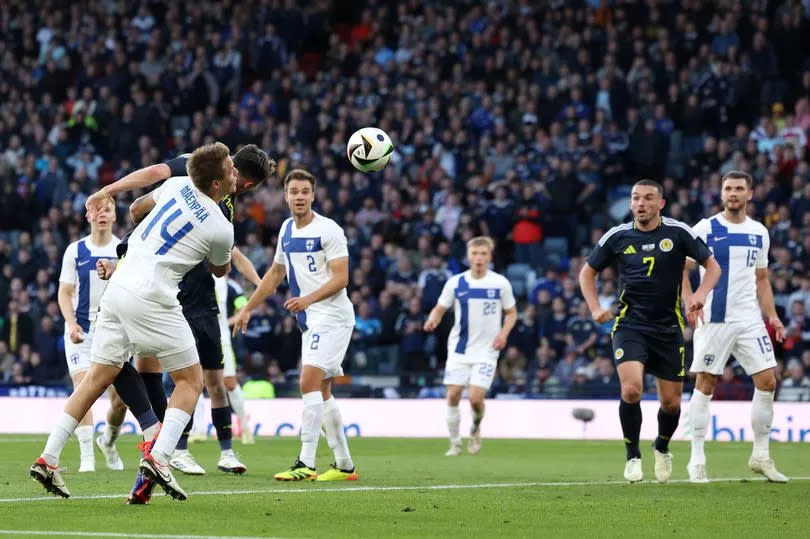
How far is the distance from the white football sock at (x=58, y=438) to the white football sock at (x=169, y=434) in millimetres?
580

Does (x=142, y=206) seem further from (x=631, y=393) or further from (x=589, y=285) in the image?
(x=631, y=393)

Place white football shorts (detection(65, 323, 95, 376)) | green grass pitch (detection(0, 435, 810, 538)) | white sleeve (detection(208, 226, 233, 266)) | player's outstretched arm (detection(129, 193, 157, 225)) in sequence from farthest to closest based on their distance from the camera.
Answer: white football shorts (detection(65, 323, 95, 376))
player's outstretched arm (detection(129, 193, 157, 225))
white sleeve (detection(208, 226, 233, 266))
green grass pitch (detection(0, 435, 810, 538))

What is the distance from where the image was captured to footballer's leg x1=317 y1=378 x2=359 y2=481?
11.8 m

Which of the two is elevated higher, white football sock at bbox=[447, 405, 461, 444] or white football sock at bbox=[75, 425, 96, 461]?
white football sock at bbox=[75, 425, 96, 461]

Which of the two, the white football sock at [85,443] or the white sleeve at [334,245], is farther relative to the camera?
the white football sock at [85,443]

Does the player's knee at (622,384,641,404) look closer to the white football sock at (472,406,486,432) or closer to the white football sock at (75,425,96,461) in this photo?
the white football sock at (75,425,96,461)

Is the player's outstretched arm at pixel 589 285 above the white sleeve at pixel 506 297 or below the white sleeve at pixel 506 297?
above

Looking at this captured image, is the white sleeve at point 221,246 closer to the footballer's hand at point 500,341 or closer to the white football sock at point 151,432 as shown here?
the white football sock at point 151,432

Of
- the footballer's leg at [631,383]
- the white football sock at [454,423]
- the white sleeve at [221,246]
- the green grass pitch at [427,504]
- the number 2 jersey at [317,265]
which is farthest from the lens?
the white football sock at [454,423]

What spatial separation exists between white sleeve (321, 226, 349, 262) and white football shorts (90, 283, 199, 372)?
2.94 metres

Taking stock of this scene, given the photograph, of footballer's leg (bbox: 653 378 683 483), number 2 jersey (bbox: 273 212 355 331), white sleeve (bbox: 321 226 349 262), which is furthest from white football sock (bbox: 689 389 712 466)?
white sleeve (bbox: 321 226 349 262)

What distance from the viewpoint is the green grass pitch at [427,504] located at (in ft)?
25.8

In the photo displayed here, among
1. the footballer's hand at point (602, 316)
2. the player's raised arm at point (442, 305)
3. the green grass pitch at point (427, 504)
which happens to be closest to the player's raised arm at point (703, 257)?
the footballer's hand at point (602, 316)

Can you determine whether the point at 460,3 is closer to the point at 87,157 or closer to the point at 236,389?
the point at 87,157
